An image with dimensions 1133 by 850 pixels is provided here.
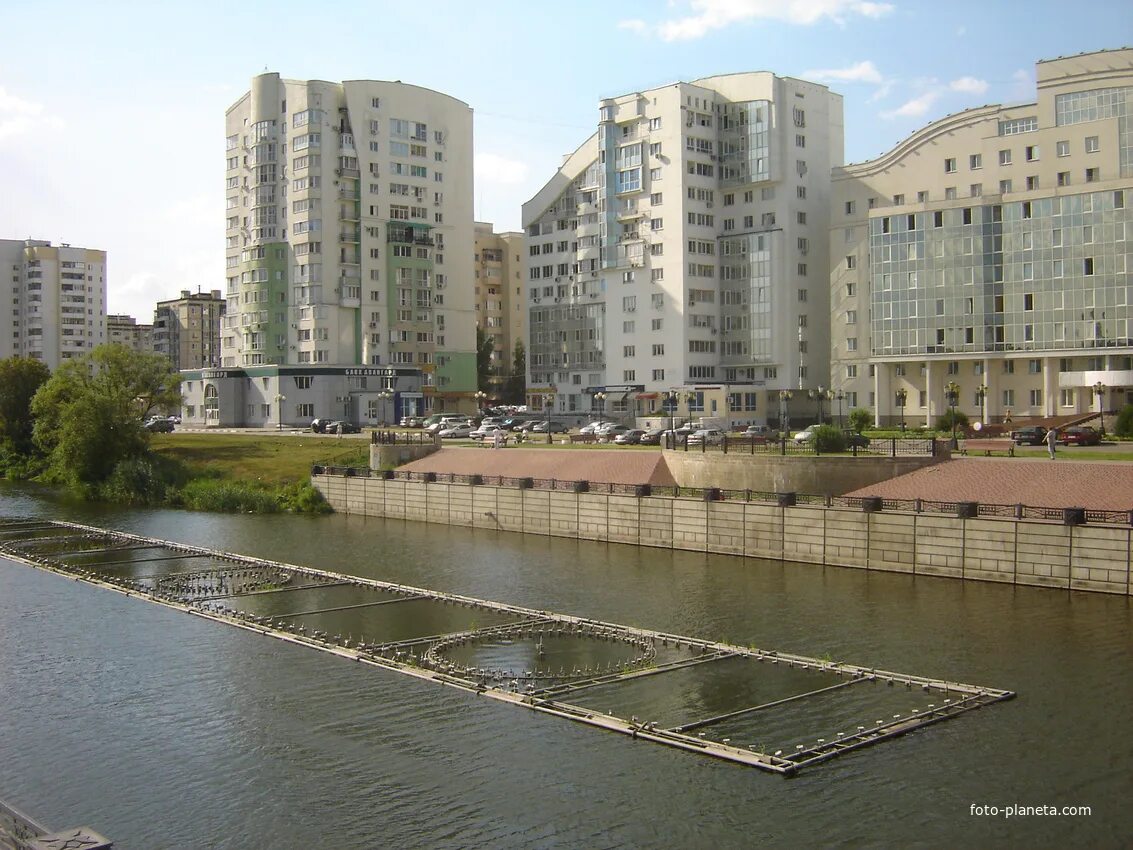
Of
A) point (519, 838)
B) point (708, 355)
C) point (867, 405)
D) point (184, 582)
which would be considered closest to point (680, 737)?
point (519, 838)

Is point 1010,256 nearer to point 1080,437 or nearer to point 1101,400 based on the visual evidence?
point 1101,400

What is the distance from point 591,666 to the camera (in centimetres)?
3541

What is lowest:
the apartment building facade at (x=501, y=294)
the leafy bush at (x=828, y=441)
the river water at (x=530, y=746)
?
the river water at (x=530, y=746)

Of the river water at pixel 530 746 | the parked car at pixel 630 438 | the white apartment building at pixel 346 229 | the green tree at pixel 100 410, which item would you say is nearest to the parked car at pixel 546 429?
the parked car at pixel 630 438

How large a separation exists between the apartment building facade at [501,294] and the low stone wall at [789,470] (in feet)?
388

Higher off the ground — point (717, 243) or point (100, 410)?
point (717, 243)

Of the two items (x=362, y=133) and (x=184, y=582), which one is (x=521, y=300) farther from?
(x=184, y=582)

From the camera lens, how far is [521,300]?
616 ft

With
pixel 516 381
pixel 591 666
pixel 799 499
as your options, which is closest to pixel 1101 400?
pixel 799 499

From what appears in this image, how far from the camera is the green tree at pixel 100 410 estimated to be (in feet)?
301

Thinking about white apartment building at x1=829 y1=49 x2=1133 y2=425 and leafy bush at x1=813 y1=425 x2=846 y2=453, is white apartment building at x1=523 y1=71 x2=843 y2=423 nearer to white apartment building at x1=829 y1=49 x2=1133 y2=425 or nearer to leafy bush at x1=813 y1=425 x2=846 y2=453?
white apartment building at x1=829 y1=49 x2=1133 y2=425

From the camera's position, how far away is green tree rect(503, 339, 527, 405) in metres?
174

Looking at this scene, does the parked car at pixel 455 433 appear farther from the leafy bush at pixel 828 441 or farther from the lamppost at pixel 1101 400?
the lamppost at pixel 1101 400

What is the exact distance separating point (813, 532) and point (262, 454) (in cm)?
5877
